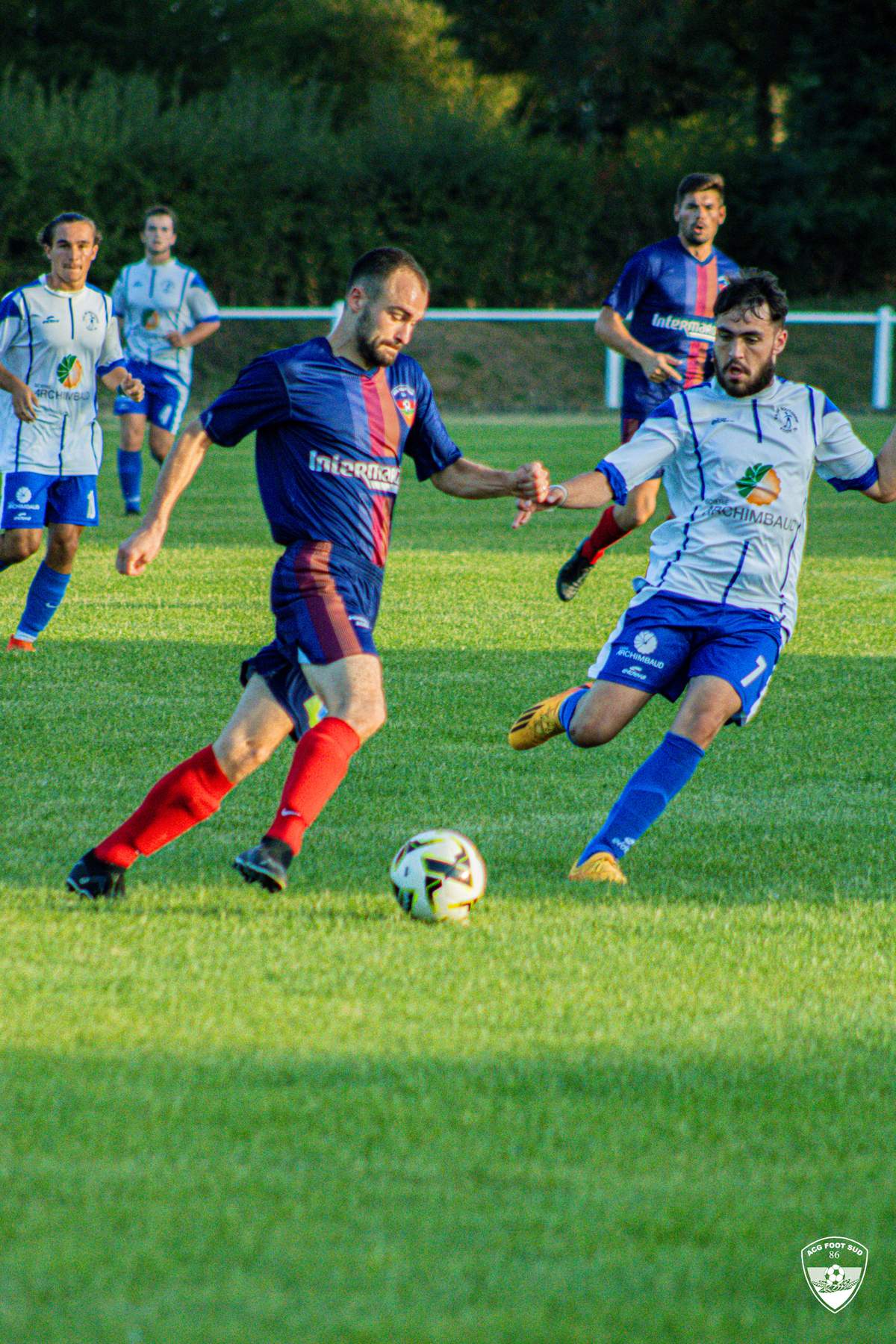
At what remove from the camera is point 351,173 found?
3216 centimetres

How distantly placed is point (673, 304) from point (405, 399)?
599cm

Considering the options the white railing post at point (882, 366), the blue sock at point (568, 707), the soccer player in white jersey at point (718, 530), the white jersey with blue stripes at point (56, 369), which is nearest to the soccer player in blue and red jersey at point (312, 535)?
the soccer player in white jersey at point (718, 530)

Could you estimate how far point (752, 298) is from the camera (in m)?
5.12

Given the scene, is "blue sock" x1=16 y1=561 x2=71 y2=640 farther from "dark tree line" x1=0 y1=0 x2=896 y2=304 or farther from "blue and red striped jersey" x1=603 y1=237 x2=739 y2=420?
"dark tree line" x1=0 y1=0 x2=896 y2=304

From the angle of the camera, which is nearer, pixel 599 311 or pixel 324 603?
pixel 324 603

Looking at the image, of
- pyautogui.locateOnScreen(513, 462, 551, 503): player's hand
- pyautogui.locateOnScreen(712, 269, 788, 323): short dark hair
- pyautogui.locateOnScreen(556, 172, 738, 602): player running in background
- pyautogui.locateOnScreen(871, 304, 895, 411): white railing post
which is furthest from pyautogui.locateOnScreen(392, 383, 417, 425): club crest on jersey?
pyautogui.locateOnScreen(871, 304, 895, 411): white railing post

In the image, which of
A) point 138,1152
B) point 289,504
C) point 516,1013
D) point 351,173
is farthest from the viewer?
point 351,173

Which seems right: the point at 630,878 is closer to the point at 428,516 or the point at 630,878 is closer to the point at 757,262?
the point at 428,516

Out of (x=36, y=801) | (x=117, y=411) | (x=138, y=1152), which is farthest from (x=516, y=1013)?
(x=117, y=411)

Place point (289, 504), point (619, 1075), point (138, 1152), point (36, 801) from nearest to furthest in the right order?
point (138, 1152) < point (619, 1075) < point (289, 504) < point (36, 801)

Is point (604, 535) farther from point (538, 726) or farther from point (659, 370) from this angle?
point (538, 726)

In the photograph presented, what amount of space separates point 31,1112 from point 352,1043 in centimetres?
69

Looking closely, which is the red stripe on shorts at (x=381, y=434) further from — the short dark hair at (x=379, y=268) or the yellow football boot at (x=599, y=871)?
the yellow football boot at (x=599, y=871)

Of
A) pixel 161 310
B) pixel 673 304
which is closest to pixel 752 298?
pixel 673 304
